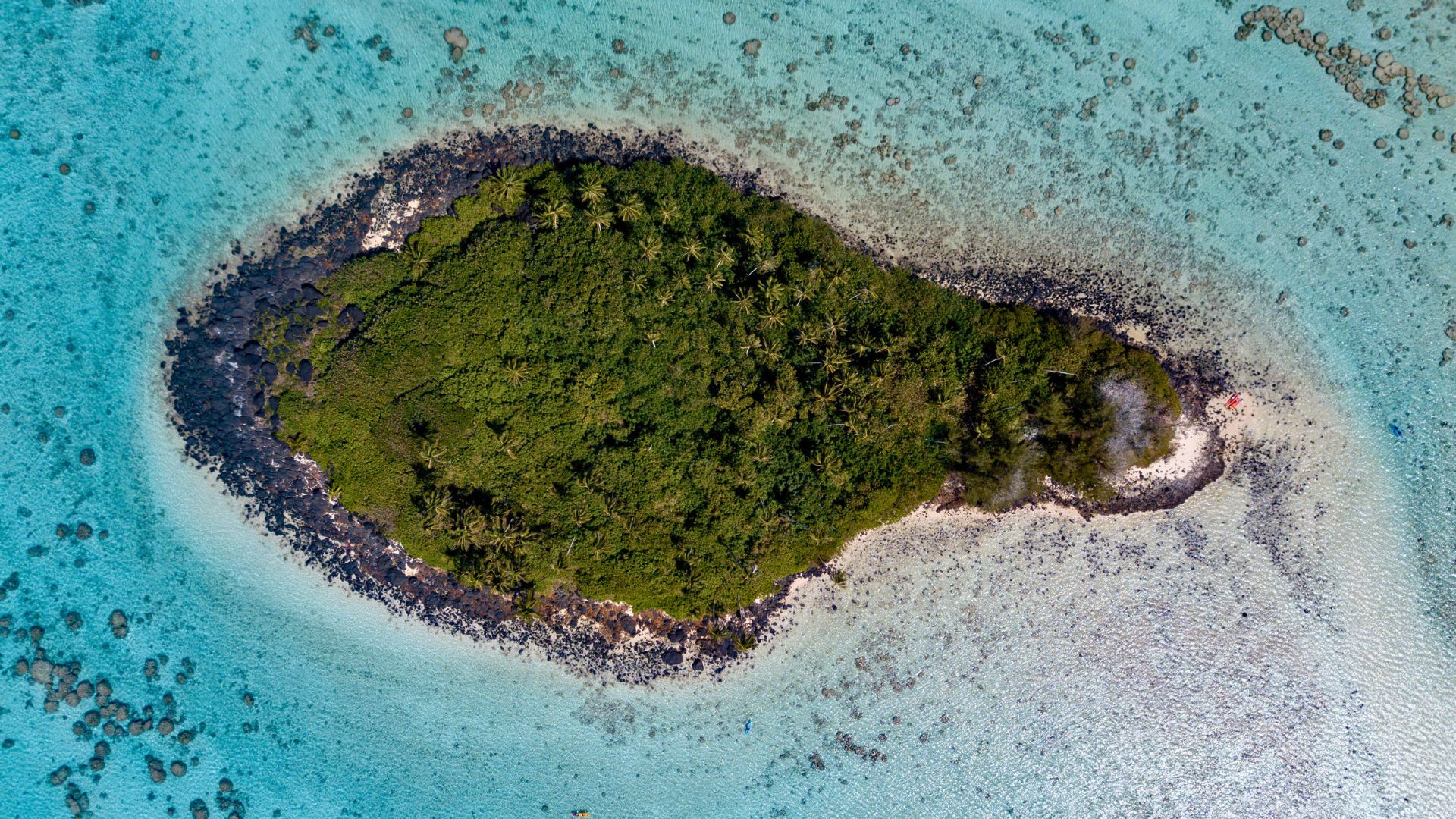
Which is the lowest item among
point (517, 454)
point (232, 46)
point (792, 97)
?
point (517, 454)

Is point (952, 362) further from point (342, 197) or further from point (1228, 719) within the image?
point (342, 197)

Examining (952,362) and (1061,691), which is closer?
(952,362)

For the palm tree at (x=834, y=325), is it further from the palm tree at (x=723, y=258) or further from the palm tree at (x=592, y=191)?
the palm tree at (x=592, y=191)

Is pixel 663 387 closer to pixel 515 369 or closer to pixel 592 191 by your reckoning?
pixel 515 369

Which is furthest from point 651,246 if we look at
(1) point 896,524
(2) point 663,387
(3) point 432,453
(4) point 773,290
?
(1) point 896,524

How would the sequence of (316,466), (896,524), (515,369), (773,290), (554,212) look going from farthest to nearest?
(896,524)
(316,466)
(515,369)
(554,212)
(773,290)

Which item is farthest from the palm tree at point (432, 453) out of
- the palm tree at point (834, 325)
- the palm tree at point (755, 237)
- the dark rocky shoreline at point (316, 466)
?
the palm tree at point (834, 325)

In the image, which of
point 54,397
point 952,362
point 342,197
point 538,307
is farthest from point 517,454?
point 54,397
